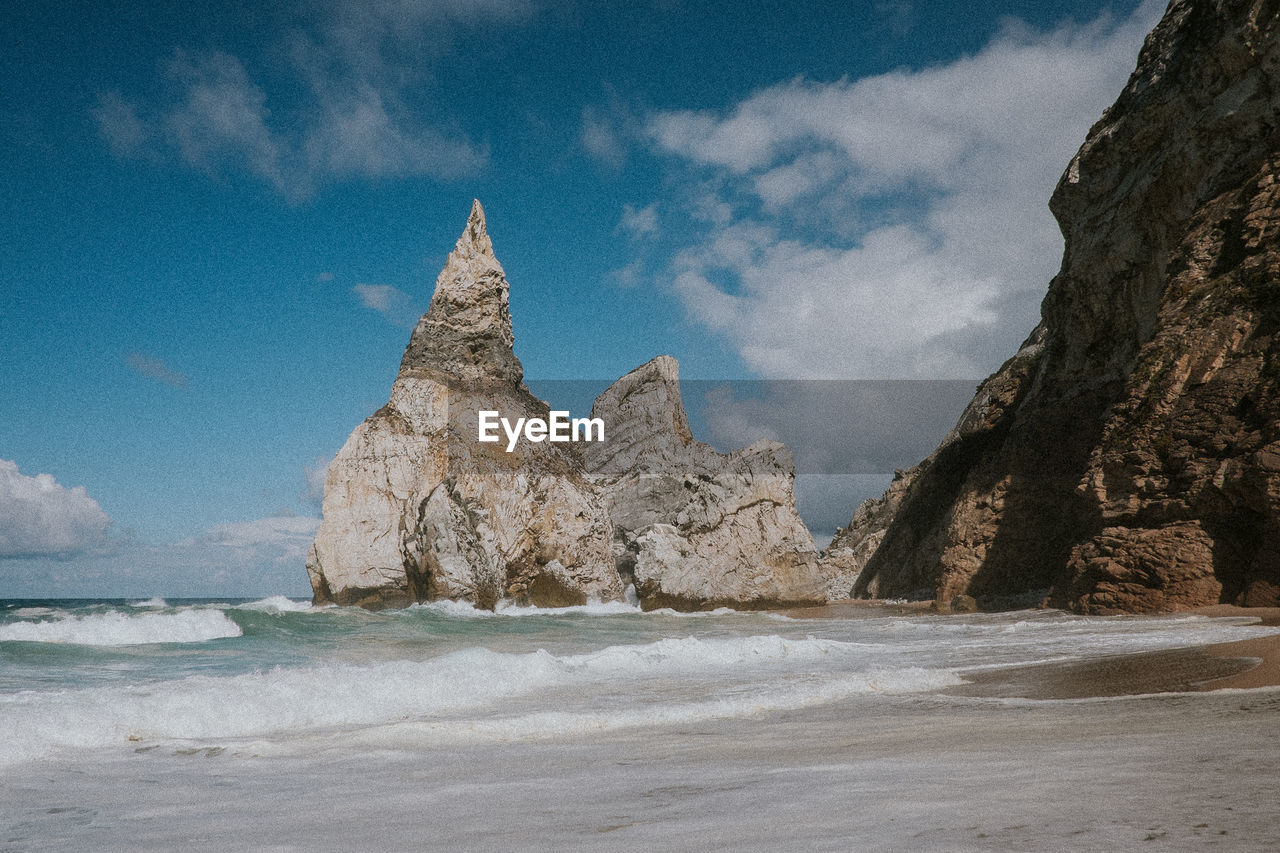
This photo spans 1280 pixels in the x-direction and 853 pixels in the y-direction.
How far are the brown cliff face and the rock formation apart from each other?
27.0ft

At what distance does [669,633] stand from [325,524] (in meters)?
17.7

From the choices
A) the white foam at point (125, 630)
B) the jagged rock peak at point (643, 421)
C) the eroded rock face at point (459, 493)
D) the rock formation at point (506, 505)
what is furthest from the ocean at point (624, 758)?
the jagged rock peak at point (643, 421)

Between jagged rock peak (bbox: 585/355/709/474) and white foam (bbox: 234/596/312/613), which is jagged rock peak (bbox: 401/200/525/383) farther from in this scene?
white foam (bbox: 234/596/312/613)

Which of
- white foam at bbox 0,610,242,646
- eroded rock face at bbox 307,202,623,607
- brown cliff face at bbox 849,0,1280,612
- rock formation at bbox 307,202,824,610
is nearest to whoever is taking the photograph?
white foam at bbox 0,610,242,646

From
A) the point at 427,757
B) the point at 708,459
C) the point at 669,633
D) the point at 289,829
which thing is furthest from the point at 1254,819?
the point at 708,459

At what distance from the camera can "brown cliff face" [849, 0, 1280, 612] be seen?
1423 centimetres

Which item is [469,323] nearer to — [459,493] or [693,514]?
[459,493]

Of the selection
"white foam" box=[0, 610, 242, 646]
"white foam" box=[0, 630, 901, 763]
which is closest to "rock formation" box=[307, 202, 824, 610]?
"white foam" box=[0, 610, 242, 646]

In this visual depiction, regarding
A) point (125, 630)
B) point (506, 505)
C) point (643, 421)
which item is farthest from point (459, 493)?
point (125, 630)

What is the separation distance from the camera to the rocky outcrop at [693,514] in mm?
32812

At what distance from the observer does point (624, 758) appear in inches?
170

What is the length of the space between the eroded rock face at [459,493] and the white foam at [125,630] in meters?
11.3

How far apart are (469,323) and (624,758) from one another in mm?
29316

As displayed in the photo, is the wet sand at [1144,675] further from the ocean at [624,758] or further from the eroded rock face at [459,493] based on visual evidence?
the eroded rock face at [459,493]
